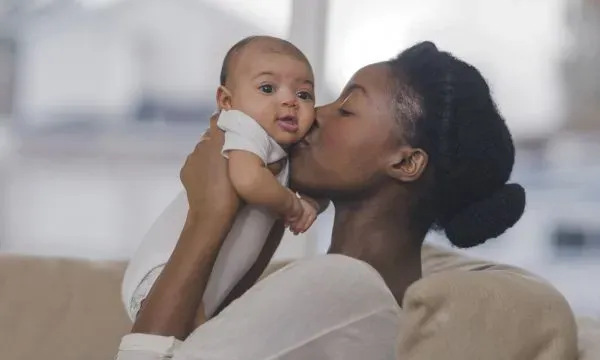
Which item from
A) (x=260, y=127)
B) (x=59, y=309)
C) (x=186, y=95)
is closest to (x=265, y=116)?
(x=260, y=127)

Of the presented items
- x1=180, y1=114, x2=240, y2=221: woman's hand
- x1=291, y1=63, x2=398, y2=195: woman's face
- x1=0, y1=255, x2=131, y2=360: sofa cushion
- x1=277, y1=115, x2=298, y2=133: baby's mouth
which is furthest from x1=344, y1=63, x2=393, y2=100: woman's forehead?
x1=0, y1=255, x2=131, y2=360: sofa cushion

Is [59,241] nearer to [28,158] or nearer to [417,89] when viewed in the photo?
[28,158]

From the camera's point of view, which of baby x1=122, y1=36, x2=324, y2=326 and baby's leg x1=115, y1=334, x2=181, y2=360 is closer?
baby's leg x1=115, y1=334, x2=181, y2=360

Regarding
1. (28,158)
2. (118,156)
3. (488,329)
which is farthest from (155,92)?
(488,329)

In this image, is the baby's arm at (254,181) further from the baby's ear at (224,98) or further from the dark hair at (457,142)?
the dark hair at (457,142)

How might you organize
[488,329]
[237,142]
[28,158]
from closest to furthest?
[488,329] → [237,142] → [28,158]

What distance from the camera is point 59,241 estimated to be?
2.49 m

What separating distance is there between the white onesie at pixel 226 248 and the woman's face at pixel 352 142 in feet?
0.15

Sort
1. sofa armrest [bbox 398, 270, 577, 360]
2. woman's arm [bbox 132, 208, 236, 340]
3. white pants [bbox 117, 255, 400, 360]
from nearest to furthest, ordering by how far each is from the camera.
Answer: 1. sofa armrest [bbox 398, 270, 577, 360]
2. white pants [bbox 117, 255, 400, 360]
3. woman's arm [bbox 132, 208, 236, 340]

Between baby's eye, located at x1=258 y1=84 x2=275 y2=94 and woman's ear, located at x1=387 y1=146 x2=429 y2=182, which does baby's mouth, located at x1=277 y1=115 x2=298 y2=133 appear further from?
woman's ear, located at x1=387 y1=146 x2=429 y2=182

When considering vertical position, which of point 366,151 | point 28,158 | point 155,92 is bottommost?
point 28,158

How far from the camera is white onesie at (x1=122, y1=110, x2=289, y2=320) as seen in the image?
1.25m

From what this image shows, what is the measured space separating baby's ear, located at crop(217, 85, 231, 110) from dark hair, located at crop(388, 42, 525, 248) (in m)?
0.25

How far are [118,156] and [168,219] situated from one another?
1206 millimetres
